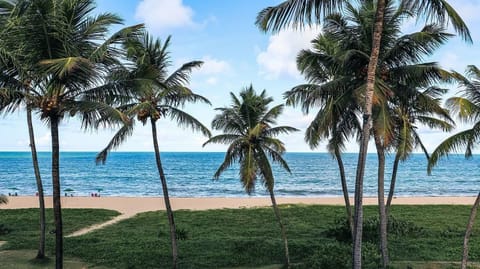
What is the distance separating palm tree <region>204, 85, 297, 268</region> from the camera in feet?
42.4

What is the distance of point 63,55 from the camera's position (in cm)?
942

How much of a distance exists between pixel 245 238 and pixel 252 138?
625 centimetres

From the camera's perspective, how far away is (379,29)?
28.0 ft

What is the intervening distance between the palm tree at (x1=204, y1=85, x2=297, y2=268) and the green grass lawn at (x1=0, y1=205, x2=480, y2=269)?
1930 mm

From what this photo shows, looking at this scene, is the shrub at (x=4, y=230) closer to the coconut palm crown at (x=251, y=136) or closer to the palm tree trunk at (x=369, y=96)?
the coconut palm crown at (x=251, y=136)

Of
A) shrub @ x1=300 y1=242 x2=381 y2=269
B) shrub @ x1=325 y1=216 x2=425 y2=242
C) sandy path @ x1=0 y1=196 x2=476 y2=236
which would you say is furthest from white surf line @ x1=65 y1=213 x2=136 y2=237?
shrub @ x1=300 y1=242 x2=381 y2=269

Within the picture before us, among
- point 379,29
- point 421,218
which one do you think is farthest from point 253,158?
point 421,218

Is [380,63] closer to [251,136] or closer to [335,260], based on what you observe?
[251,136]

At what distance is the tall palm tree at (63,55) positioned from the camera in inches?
355

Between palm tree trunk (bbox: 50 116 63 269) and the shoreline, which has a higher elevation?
palm tree trunk (bbox: 50 116 63 269)

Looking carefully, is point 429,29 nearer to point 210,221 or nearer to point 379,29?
point 379,29

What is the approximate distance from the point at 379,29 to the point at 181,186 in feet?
169

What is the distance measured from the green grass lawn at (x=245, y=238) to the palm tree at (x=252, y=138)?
6.33 feet

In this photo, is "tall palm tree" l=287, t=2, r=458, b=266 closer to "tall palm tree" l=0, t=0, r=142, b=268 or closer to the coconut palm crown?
the coconut palm crown
